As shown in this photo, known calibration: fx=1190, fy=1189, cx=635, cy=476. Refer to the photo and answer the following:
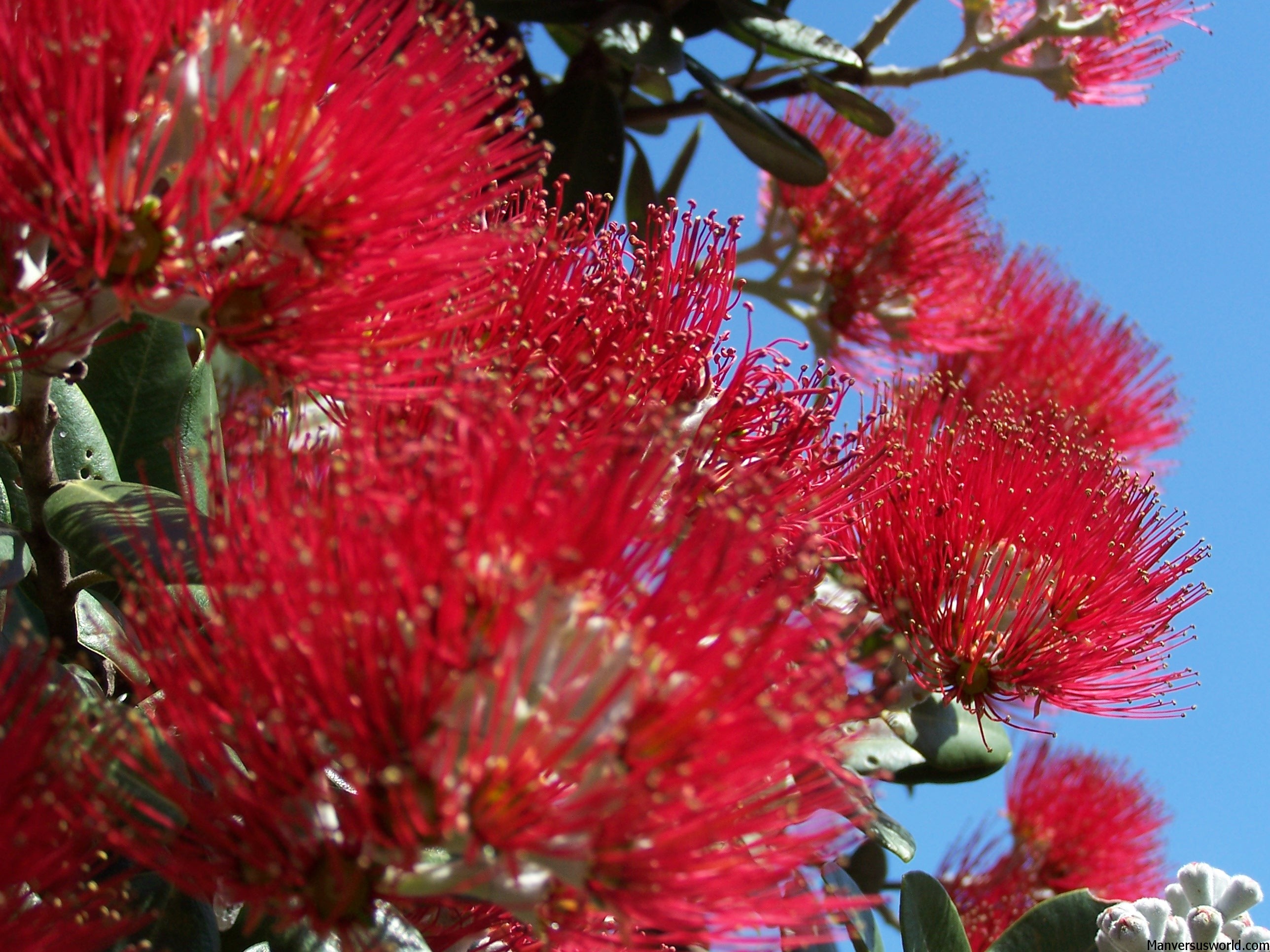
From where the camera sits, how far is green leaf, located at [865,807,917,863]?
1.40 m

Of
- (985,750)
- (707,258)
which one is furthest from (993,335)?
(707,258)

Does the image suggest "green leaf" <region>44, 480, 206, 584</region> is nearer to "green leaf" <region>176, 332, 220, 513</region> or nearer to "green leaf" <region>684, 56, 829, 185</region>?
"green leaf" <region>176, 332, 220, 513</region>

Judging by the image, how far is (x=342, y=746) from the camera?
74 centimetres

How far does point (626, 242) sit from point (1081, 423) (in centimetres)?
83

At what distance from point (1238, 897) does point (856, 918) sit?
47cm

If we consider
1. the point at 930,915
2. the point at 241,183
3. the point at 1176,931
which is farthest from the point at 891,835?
the point at 241,183

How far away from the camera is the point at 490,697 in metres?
0.74

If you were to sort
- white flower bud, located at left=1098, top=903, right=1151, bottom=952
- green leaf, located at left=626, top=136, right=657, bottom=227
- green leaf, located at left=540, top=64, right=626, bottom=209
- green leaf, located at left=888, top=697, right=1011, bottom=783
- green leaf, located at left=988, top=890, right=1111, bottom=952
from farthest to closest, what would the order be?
green leaf, located at left=626, top=136, right=657, bottom=227 → green leaf, located at left=540, top=64, right=626, bottom=209 → green leaf, located at left=888, top=697, right=1011, bottom=783 → green leaf, located at left=988, top=890, right=1111, bottom=952 → white flower bud, located at left=1098, top=903, right=1151, bottom=952

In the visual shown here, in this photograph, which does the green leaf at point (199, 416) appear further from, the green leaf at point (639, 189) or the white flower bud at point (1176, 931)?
the green leaf at point (639, 189)

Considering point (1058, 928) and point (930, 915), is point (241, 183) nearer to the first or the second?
point (930, 915)

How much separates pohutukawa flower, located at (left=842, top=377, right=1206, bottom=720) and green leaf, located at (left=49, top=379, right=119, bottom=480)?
0.81 meters

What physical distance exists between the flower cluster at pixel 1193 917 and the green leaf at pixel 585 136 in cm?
129

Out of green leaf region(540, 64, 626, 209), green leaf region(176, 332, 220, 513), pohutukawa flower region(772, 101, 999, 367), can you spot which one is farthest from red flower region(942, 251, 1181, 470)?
green leaf region(176, 332, 220, 513)

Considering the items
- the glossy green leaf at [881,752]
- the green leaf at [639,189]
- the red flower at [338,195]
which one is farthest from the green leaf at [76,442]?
the green leaf at [639,189]
